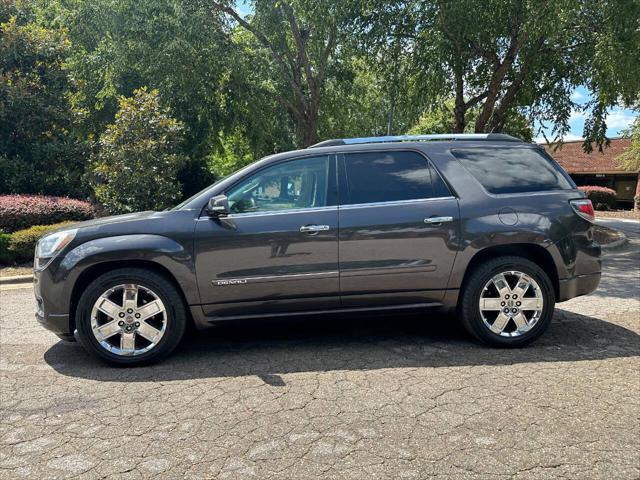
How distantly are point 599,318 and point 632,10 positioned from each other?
7724mm

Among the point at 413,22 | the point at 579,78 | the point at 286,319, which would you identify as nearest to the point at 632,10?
the point at 579,78

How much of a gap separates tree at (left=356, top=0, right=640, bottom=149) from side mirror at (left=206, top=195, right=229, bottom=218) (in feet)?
29.0

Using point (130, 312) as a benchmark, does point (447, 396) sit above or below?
below

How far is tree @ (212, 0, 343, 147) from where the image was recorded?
12.6 metres

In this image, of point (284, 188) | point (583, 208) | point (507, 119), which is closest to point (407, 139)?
point (284, 188)

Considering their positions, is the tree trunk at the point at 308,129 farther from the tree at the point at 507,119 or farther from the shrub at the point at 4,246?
the shrub at the point at 4,246

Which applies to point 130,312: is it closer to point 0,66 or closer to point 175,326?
point 175,326

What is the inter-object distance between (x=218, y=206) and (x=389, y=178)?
5.06 ft

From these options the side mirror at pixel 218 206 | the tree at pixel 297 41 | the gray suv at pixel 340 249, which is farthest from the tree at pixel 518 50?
the side mirror at pixel 218 206

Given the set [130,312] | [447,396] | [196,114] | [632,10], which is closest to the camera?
[447,396]

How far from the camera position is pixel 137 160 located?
11.6 meters

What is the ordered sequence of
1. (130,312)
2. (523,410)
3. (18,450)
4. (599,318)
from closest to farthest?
(18,450), (523,410), (130,312), (599,318)

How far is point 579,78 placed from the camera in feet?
45.6

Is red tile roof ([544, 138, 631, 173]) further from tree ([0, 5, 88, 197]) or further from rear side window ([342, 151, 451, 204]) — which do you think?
rear side window ([342, 151, 451, 204])
